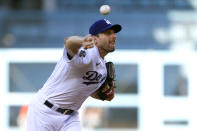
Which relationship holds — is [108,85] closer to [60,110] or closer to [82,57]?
[60,110]

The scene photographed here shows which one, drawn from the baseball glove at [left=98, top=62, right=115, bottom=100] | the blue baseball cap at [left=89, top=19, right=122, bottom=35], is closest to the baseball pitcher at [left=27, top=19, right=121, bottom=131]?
the blue baseball cap at [left=89, top=19, right=122, bottom=35]

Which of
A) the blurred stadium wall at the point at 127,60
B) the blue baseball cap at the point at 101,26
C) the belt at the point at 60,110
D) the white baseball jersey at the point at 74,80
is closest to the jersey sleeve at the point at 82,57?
the white baseball jersey at the point at 74,80

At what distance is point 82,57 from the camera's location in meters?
3.21

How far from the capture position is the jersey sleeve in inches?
124

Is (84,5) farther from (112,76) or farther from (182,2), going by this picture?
(112,76)

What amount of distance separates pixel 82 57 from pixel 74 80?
28cm

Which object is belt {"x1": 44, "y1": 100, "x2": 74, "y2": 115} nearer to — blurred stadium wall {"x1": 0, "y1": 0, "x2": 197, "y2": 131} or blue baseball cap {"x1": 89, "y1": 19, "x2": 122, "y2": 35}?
blue baseball cap {"x1": 89, "y1": 19, "x2": 122, "y2": 35}

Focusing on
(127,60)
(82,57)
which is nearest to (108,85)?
(82,57)

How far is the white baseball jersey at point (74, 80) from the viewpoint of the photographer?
3.34 meters

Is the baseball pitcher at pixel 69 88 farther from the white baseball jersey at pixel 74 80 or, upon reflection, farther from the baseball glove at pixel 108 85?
the baseball glove at pixel 108 85

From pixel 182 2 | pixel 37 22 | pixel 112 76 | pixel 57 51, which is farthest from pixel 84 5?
pixel 112 76

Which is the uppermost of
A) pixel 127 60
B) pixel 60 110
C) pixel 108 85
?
pixel 127 60

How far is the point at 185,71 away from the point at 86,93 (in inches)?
206

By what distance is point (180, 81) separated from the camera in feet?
29.5
